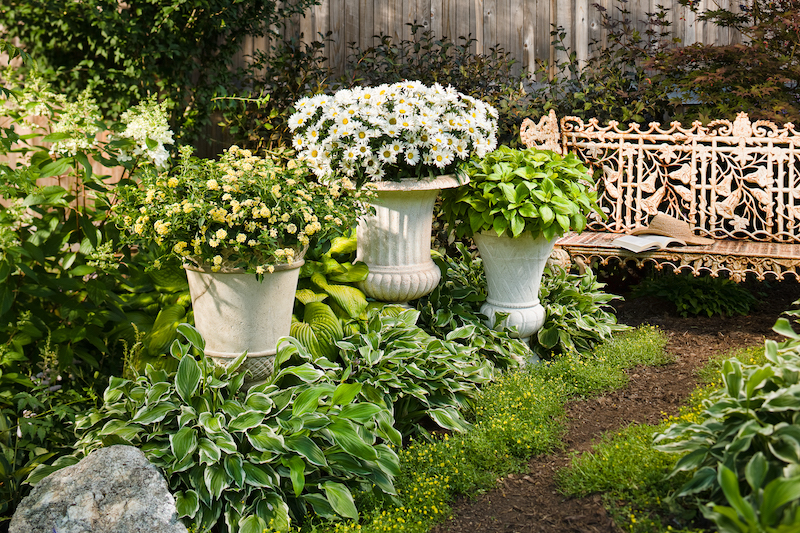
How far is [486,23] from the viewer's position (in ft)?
19.4

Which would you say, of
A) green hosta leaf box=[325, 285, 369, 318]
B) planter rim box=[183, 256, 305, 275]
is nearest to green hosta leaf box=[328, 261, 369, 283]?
green hosta leaf box=[325, 285, 369, 318]

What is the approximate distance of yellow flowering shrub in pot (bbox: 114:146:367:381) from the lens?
2.60 metres

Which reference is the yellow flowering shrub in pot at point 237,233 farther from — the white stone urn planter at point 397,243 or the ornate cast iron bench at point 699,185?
the ornate cast iron bench at point 699,185

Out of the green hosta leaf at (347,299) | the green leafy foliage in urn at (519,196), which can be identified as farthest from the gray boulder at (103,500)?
the green leafy foliage in urn at (519,196)

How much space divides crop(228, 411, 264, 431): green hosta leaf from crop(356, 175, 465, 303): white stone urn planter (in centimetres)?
117

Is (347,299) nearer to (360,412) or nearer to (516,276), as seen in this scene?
(360,412)

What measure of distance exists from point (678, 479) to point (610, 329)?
2114 millimetres

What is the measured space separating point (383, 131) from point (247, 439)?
60.0 inches

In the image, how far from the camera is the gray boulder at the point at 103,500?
219 cm

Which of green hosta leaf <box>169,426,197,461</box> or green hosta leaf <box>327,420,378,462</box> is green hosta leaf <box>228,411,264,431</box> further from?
green hosta leaf <box>327,420,378,462</box>

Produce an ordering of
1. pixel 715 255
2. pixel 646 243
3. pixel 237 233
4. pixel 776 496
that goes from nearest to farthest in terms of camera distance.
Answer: pixel 776 496
pixel 237 233
pixel 715 255
pixel 646 243

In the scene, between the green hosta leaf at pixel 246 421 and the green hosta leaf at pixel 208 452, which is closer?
the green hosta leaf at pixel 208 452

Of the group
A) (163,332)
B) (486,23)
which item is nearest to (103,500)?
(163,332)

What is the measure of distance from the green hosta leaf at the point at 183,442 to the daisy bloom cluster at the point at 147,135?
108 centimetres
